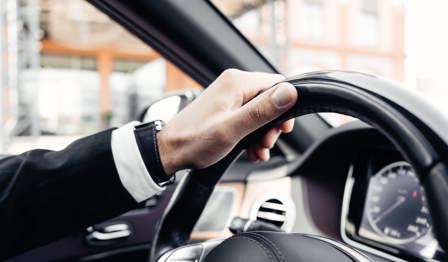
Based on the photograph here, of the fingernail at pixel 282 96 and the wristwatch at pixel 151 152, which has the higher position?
the fingernail at pixel 282 96

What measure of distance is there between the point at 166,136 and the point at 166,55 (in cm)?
56

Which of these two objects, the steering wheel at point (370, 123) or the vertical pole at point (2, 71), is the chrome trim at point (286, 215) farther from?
the vertical pole at point (2, 71)

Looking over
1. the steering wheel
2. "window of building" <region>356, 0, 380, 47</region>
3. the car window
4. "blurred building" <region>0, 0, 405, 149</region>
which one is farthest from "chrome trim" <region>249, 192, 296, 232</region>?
the car window

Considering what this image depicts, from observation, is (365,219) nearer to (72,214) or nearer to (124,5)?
(72,214)

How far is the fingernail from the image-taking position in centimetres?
49

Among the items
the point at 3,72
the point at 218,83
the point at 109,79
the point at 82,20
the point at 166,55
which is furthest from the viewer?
the point at 109,79

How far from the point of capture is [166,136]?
2.09ft

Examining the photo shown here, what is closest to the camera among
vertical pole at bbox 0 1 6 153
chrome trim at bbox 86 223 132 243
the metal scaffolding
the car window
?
chrome trim at bbox 86 223 132 243

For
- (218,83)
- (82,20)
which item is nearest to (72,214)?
(218,83)

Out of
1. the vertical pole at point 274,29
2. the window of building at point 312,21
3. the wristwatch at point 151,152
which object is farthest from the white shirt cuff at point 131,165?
the window of building at point 312,21

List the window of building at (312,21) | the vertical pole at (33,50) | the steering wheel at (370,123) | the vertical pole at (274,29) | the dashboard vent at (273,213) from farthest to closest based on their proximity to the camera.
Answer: the window of building at (312,21)
the vertical pole at (33,50)
the vertical pole at (274,29)
the dashboard vent at (273,213)
the steering wheel at (370,123)

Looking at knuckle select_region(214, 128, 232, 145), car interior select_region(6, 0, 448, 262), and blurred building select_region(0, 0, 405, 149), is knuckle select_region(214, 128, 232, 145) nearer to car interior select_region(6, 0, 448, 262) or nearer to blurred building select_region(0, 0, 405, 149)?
car interior select_region(6, 0, 448, 262)

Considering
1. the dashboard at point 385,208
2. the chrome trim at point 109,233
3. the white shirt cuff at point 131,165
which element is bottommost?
the chrome trim at point 109,233

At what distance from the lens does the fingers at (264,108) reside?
0.49 metres
